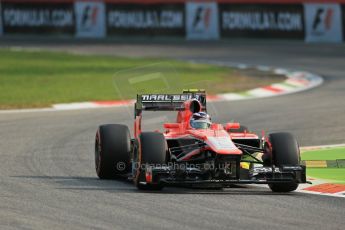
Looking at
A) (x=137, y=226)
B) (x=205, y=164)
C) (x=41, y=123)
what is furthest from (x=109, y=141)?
(x=41, y=123)

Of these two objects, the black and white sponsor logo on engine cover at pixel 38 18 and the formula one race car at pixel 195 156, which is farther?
the black and white sponsor logo on engine cover at pixel 38 18

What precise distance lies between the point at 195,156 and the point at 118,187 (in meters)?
1.02

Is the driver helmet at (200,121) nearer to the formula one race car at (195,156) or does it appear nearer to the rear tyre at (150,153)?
the formula one race car at (195,156)

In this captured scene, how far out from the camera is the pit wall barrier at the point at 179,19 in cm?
4041

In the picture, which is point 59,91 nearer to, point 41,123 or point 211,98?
point 211,98

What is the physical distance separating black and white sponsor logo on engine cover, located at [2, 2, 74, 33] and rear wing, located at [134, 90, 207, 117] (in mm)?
29730

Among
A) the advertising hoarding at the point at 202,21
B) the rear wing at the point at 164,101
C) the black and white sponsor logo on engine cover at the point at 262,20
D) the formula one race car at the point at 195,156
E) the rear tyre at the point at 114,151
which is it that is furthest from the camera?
the advertising hoarding at the point at 202,21

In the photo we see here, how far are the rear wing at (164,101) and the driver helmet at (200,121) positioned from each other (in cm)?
72

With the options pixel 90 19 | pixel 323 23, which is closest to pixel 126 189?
pixel 323 23

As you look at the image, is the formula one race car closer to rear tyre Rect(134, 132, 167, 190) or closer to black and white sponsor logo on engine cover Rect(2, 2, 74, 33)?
rear tyre Rect(134, 132, 167, 190)

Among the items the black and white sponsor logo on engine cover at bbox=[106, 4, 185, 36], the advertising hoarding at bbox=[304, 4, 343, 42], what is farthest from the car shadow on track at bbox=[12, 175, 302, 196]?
the black and white sponsor logo on engine cover at bbox=[106, 4, 185, 36]

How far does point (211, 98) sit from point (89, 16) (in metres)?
19.3

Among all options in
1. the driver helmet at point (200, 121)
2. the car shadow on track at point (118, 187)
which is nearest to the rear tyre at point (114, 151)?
the car shadow on track at point (118, 187)

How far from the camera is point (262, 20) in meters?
41.4
